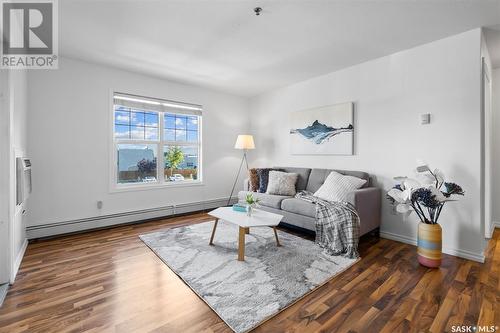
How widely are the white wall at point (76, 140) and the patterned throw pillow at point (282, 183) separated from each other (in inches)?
70.3

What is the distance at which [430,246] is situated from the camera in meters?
2.29

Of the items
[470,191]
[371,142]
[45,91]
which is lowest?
[470,191]

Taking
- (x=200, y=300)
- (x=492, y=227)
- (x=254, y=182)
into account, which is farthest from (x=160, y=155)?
(x=492, y=227)

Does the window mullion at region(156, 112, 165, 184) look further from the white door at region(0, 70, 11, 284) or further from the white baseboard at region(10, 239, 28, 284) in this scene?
the white door at region(0, 70, 11, 284)

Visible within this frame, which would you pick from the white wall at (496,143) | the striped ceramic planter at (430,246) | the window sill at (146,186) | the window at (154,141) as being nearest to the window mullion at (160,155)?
the window at (154,141)

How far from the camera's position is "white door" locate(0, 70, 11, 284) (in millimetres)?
1953

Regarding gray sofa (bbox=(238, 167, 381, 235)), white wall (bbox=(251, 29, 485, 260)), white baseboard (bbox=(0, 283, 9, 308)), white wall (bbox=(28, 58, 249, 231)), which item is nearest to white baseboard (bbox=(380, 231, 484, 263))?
white wall (bbox=(251, 29, 485, 260))

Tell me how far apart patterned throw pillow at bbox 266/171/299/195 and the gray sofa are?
0.49 ft

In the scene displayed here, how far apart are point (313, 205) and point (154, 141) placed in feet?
9.55

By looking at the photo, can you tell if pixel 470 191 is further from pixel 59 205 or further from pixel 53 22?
pixel 59 205

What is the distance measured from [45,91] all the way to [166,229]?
2.47 m

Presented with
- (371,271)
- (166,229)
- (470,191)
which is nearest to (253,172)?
(166,229)

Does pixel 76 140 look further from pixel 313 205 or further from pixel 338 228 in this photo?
pixel 338 228

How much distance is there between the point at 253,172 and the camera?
13.8 ft
